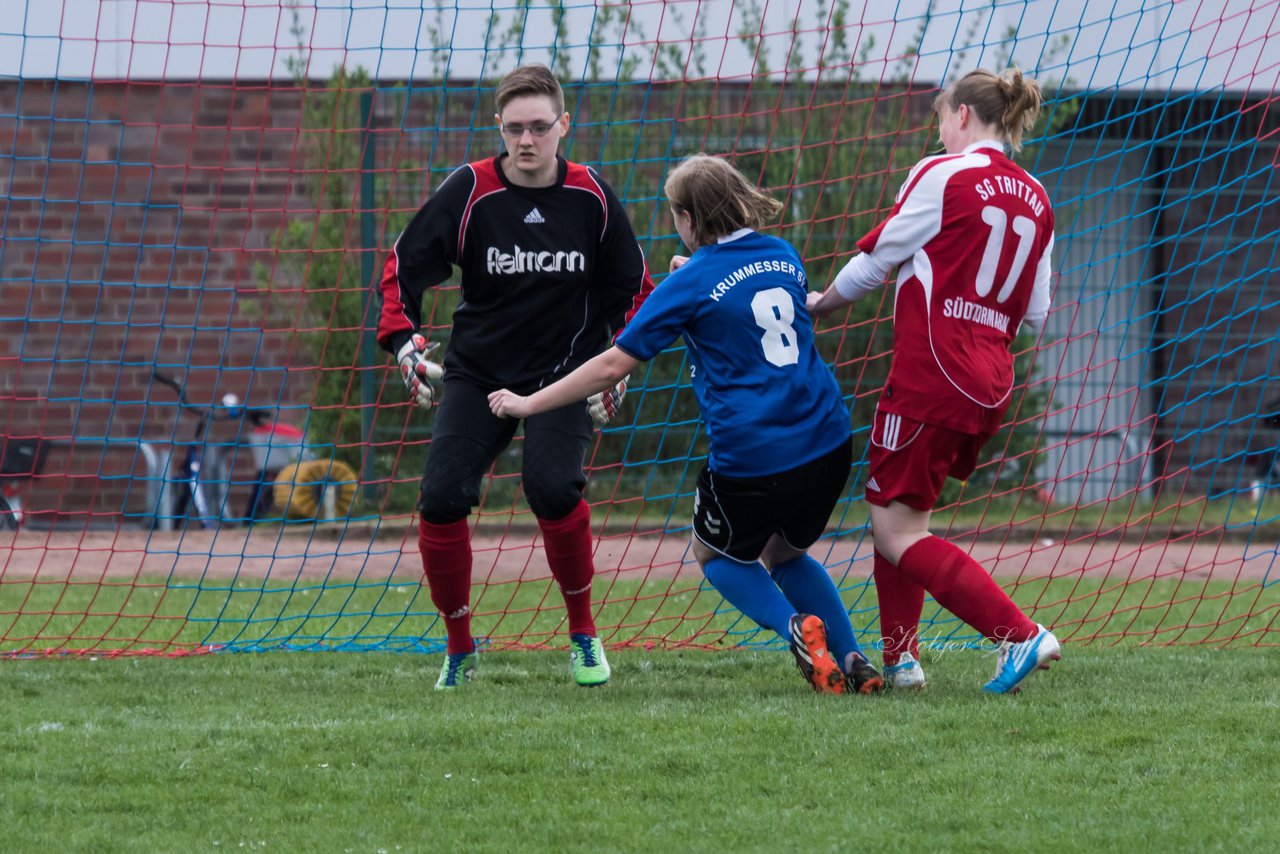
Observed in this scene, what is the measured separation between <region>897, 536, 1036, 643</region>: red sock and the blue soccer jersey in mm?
416

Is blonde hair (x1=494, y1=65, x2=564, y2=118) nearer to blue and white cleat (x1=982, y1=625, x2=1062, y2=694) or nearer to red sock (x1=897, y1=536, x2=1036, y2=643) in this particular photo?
red sock (x1=897, y1=536, x2=1036, y2=643)

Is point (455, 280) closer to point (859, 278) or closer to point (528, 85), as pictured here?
point (528, 85)

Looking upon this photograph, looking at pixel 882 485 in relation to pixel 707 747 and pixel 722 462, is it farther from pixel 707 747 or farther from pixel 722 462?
pixel 707 747

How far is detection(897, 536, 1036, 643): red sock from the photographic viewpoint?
4266mm

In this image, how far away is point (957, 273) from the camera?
4.25 meters

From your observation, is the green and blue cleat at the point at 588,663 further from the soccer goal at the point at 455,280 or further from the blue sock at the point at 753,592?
the soccer goal at the point at 455,280

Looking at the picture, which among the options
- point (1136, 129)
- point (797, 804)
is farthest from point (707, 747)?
point (1136, 129)

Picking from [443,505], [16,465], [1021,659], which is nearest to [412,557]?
[16,465]

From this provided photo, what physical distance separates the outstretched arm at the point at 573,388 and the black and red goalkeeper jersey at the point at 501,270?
0.42 metres

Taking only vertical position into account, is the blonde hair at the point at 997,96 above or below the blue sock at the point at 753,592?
above

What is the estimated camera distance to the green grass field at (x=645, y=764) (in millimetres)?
3084

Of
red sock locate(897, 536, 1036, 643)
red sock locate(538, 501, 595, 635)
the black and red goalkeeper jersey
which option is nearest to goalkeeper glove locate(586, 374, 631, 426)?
the black and red goalkeeper jersey

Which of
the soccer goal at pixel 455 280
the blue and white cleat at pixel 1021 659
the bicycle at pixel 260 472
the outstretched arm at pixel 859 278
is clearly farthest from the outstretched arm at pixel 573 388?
the bicycle at pixel 260 472

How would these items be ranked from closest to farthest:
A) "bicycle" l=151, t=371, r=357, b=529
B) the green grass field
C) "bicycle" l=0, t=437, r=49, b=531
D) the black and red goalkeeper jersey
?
the green grass field < the black and red goalkeeper jersey < "bicycle" l=151, t=371, r=357, b=529 < "bicycle" l=0, t=437, r=49, b=531
